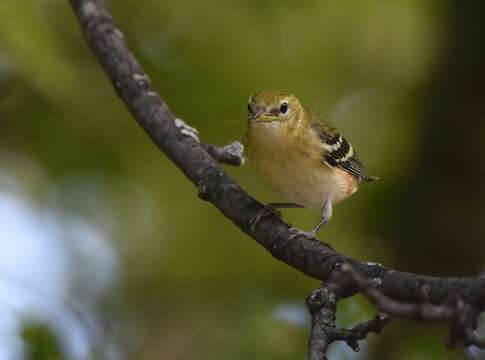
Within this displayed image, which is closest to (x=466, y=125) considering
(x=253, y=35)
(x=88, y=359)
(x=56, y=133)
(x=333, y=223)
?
(x=333, y=223)

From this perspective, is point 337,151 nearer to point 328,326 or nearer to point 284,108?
point 284,108

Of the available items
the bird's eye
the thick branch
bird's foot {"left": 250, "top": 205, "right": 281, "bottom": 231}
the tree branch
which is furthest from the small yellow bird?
the thick branch

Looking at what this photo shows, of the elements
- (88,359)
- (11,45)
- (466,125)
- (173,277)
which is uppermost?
(466,125)

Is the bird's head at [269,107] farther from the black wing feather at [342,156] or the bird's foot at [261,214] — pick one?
the bird's foot at [261,214]

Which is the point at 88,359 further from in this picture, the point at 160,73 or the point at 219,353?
the point at 160,73

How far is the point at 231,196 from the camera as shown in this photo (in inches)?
136

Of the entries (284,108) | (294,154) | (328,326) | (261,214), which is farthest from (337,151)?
(328,326)

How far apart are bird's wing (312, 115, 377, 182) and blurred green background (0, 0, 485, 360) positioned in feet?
1.08

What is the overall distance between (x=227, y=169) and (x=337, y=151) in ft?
3.31

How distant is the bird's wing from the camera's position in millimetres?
5256

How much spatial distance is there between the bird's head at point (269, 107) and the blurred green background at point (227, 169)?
327mm

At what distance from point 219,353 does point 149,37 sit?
2.38 meters

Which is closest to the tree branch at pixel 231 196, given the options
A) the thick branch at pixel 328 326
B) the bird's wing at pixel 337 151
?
the thick branch at pixel 328 326

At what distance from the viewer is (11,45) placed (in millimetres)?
3727
